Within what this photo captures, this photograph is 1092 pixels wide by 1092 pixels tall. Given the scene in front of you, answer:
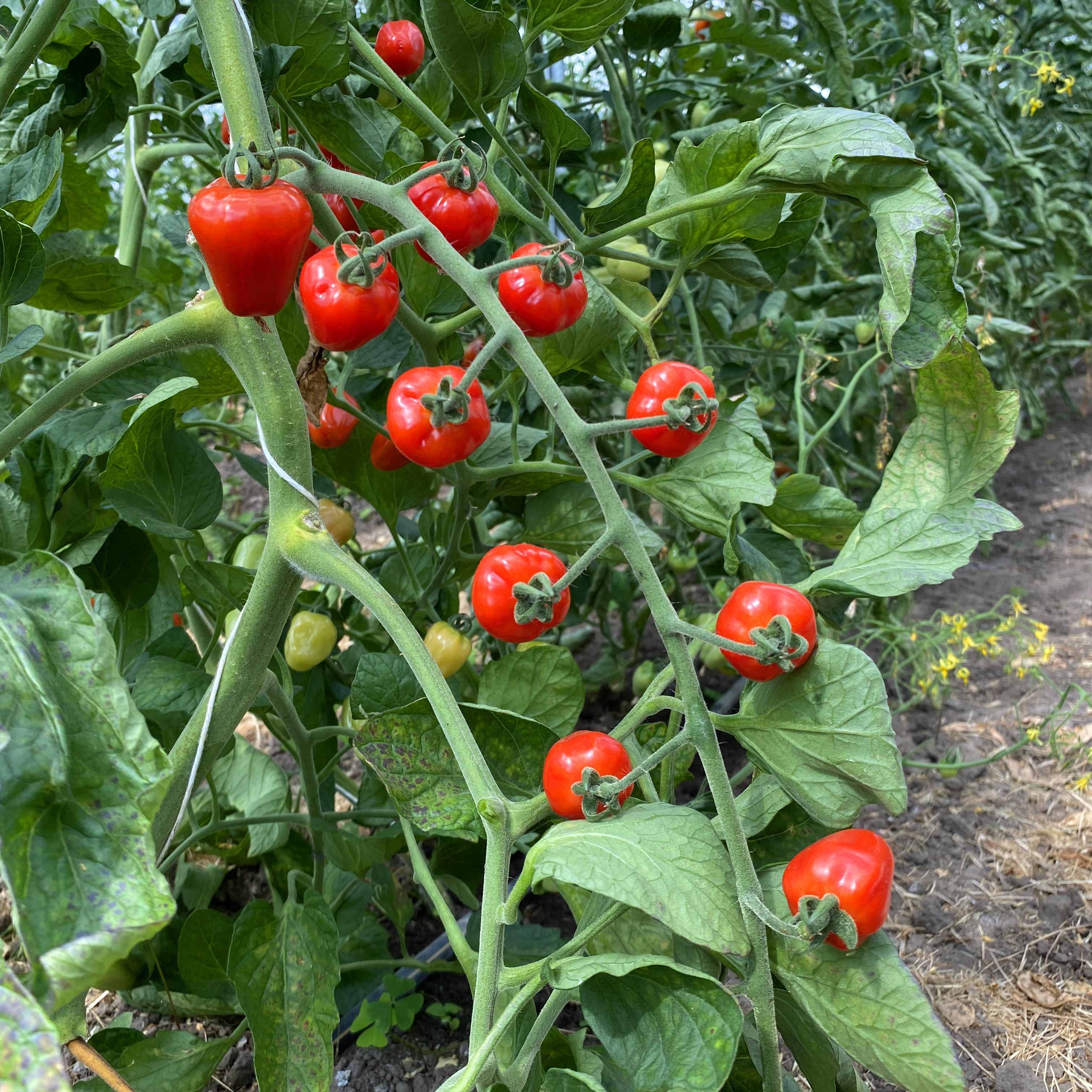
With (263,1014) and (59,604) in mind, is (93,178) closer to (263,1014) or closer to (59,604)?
(59,604)

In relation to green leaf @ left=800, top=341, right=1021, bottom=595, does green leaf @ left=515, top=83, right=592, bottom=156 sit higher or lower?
higher

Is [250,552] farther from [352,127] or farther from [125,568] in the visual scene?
[352,127]

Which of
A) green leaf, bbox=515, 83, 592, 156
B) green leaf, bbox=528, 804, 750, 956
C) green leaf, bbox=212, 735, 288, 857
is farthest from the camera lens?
green leaf, bbox=212, 735, 288, 857

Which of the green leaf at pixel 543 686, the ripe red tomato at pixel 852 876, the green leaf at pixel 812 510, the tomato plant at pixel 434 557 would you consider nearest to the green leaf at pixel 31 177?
the tomato plant at pixel 434 557

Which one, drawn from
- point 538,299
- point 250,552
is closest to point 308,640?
point 250,552

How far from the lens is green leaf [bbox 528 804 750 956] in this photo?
43cm

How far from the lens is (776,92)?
1414 millimetres

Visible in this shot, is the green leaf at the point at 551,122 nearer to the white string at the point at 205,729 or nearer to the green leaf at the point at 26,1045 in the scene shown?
the white string at the point at 205,729

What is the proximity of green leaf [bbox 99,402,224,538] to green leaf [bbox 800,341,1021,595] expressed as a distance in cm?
46

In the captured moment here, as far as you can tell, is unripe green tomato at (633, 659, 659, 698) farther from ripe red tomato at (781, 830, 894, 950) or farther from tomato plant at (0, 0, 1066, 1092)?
ripe red tomato at (781, 830, 894, 950)

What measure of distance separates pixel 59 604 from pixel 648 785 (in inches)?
14.2

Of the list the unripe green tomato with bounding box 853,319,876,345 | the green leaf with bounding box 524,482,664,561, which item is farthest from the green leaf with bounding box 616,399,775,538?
the unripe green tomato with bounding box 853,319,876,345

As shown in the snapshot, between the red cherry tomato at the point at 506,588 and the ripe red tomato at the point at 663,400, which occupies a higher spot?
the ripe red tomato at the point at 663,400

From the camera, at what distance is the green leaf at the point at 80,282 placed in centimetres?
76
